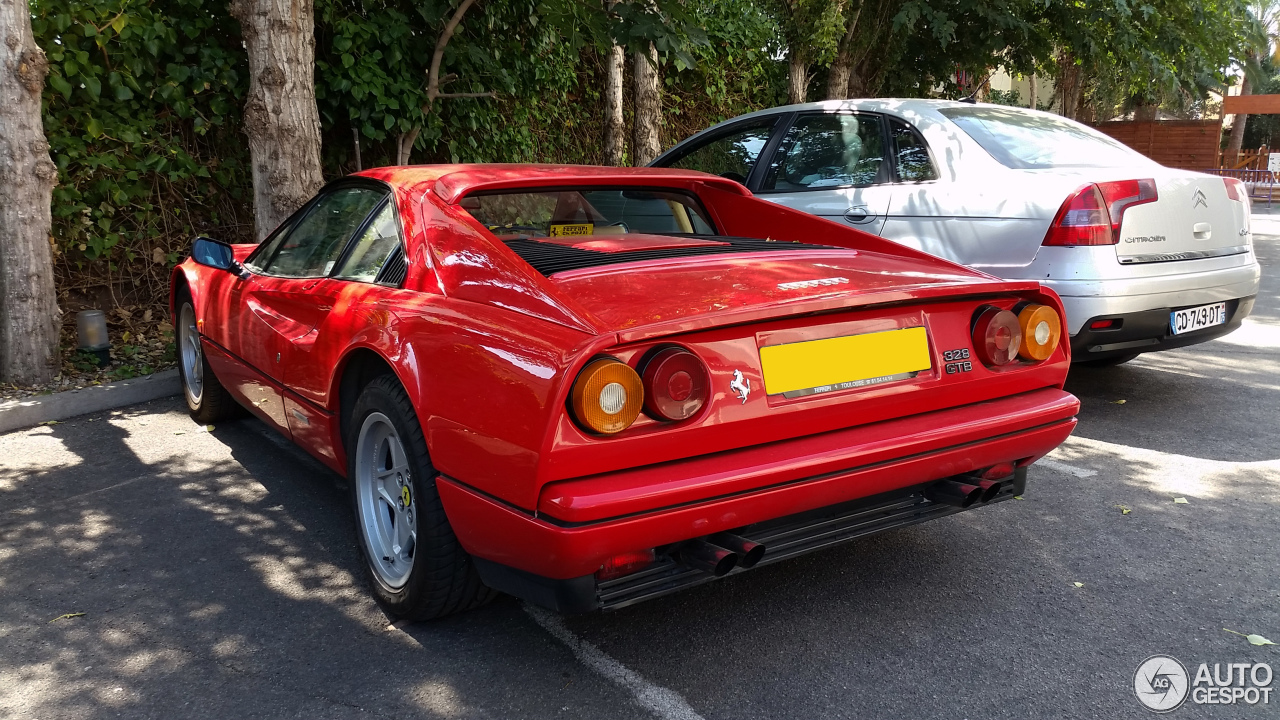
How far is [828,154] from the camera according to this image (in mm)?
5574

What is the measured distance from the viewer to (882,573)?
2984 millimetres

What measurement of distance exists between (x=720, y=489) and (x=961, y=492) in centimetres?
84

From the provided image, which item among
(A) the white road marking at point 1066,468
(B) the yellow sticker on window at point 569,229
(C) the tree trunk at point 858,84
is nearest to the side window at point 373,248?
(B) the yellow sticker on window at point 569,229

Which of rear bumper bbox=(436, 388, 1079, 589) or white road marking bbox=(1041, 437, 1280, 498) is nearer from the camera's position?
rear bumper bbox=(436, 388, 1079, 589)

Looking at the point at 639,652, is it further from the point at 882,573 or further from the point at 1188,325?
the point at 1188,325

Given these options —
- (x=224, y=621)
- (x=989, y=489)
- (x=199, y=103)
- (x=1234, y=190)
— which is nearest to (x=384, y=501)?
(x=224, y=621)

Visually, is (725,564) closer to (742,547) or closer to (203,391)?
(742,547)

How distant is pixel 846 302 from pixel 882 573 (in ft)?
3.59

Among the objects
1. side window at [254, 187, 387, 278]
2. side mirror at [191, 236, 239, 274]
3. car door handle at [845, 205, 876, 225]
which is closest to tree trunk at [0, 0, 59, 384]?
side mirror at [191, 236, 239, 274]

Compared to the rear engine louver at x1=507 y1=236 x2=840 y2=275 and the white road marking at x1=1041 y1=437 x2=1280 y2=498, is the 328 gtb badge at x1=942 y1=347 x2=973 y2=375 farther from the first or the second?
the white road marking at x1=1041 y1=437 x2=1280 y2=498

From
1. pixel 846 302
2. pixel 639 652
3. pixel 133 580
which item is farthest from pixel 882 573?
pixel 133 580

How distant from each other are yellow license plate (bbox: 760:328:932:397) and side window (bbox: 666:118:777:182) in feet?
11.9

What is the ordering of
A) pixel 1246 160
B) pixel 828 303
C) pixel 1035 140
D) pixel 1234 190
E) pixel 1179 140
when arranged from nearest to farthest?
pixel 828 303
pixel 1234 190
pixel 1035 140
pixel 1179 140
pixel 1246 160

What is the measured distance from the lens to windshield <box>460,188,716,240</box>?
3.24 m
